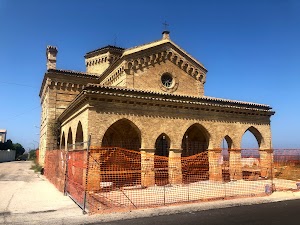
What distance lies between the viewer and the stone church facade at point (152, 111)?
15.2 m

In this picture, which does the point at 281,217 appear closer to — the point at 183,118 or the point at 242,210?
the point at 242,210

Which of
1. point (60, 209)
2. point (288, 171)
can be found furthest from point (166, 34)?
point (60, 209)

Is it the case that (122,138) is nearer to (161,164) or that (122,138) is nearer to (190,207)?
(161,164)

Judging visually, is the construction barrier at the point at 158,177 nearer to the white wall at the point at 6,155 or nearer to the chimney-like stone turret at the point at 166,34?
the chimney-like stone turret at the point at 166,34

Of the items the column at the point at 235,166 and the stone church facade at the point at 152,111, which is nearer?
the stone church facade at the point at 152,111

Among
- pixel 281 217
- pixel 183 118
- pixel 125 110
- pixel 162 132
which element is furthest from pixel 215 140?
pixel 281 217

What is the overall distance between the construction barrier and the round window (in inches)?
219

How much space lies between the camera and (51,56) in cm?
2611

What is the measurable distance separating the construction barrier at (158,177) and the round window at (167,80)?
557 centimetres

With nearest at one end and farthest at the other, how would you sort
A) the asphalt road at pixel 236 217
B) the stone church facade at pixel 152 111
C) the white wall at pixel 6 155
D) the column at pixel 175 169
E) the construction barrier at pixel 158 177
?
the asphalt road at pixel 236 217 < the construction barrier at pixel 158 177 < the stone church facade at pixel 152 111 < the column at pixel 175 169 < the white wall at pixel 6 155

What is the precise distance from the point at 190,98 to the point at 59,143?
1233cm

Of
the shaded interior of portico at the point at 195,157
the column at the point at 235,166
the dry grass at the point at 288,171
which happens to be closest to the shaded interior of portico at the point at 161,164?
the shaded interior of portico at the point at 195,157

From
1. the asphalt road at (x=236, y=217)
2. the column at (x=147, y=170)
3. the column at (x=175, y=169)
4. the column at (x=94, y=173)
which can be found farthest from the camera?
the column at (x=175, y=169)

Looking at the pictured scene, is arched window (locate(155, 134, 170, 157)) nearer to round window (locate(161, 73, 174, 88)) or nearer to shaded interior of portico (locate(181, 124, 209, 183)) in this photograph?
shaded interior of portico (locate(181, 124, 209, 183))
